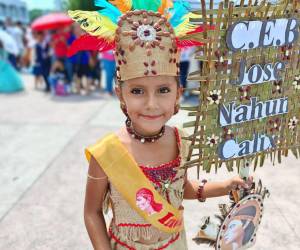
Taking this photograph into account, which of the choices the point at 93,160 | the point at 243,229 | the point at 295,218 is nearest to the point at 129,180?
the point at 93,160

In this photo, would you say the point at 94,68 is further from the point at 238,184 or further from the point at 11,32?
the point at 238,184

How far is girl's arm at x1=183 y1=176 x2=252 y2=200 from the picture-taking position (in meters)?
1.69

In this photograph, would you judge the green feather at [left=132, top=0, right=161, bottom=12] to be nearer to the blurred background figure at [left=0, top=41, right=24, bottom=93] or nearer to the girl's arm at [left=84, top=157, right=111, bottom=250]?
the girl's arm at [left=84, top=157, right=111, bottom=250]

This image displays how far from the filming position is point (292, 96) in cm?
163

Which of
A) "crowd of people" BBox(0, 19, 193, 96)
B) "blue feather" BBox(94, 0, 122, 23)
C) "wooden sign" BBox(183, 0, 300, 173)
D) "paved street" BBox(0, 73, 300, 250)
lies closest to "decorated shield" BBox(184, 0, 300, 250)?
"wooden sign" BBox(183, 0, 300, 173)

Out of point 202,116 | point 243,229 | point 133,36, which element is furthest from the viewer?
Result: point 243,229

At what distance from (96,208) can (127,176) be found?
21 centimetres

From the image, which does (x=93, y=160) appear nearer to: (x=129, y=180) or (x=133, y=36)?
(x=129, y=180)

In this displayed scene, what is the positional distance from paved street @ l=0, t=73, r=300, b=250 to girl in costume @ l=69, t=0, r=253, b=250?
127 centimetres

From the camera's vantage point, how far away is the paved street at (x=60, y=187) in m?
2.88

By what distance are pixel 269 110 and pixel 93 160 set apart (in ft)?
2.41

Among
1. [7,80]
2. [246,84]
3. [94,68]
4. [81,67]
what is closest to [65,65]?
[81,67]

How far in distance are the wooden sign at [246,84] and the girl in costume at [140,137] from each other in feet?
0.36

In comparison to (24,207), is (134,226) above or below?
above
